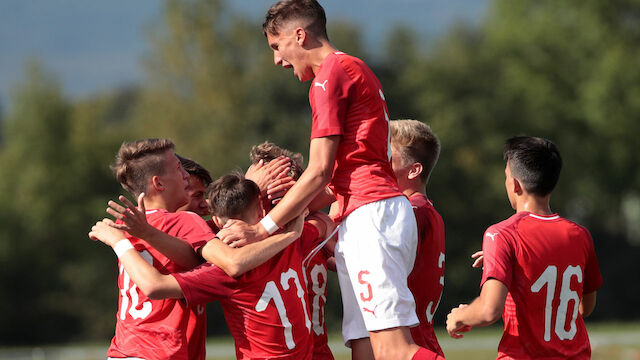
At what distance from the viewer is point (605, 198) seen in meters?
44.6

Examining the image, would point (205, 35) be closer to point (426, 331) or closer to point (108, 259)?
point (108, 259)

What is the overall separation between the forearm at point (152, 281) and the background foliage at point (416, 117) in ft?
112

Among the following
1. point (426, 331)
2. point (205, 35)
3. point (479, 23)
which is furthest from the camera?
point (479, 23)

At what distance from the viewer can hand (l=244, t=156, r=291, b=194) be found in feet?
19.9

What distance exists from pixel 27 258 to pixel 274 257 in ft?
115

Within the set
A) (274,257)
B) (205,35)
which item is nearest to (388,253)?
(274,257)

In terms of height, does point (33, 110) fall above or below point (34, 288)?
above

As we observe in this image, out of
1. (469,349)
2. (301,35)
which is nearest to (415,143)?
(301,35)

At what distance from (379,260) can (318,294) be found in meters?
0.85

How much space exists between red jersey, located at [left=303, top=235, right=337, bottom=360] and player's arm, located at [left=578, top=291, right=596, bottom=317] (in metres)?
1.81

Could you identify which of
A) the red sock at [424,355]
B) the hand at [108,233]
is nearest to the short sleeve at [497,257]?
the red sock at [424,355]

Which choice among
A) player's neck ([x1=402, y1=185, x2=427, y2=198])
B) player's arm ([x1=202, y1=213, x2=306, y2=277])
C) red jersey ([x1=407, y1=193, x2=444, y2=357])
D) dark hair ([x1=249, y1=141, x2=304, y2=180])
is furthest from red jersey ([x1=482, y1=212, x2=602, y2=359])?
dark hair ([x1=249, y1=141, x2=304, y2=180])

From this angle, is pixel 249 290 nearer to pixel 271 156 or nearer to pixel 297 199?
pixel 297 199

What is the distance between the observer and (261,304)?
219 inches
